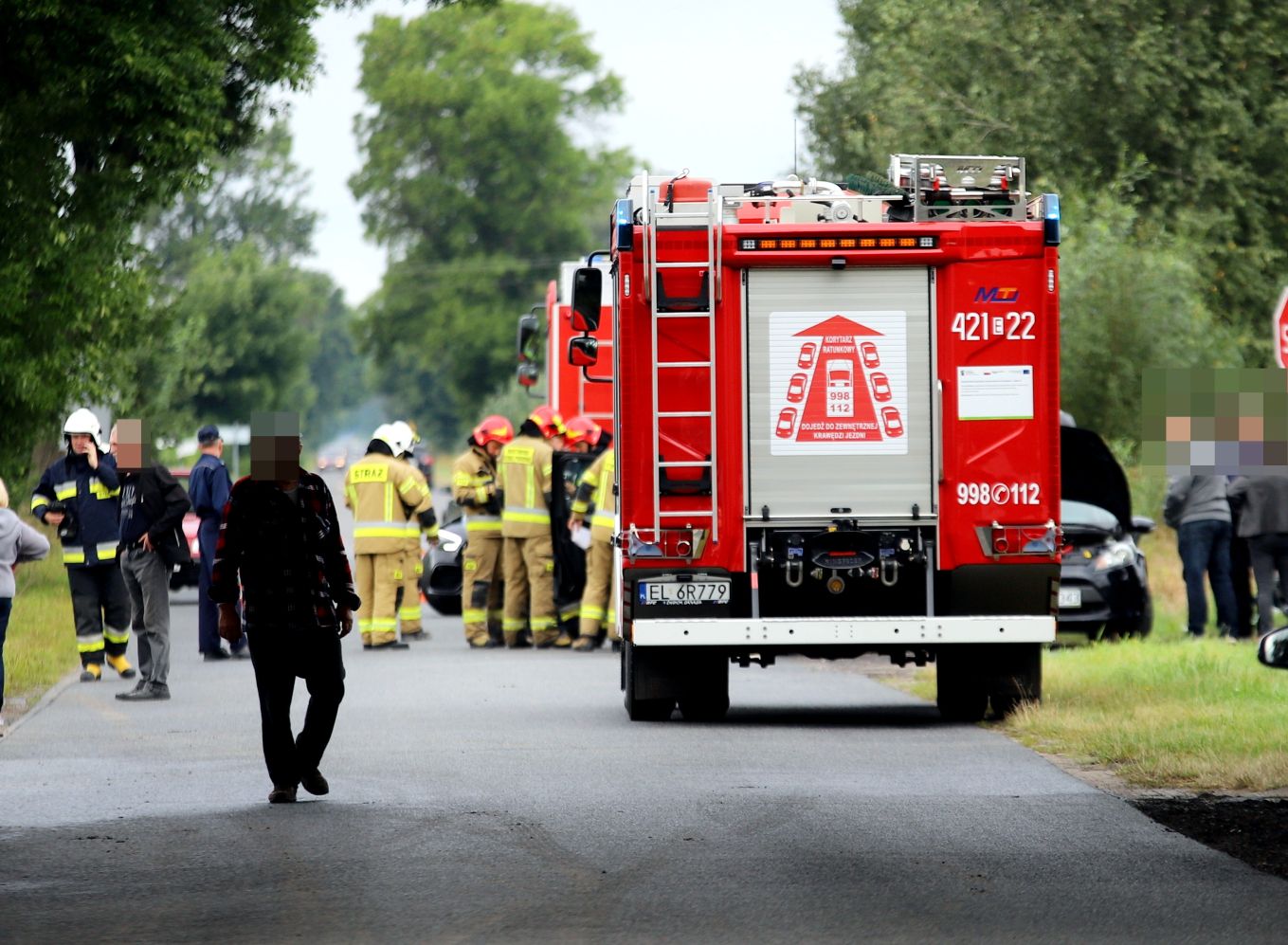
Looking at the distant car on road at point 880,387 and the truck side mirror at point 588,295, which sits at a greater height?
the truck side mirror at point 588,295

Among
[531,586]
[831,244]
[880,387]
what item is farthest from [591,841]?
[531,586]

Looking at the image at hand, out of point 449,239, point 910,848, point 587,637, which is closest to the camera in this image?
point 910,848

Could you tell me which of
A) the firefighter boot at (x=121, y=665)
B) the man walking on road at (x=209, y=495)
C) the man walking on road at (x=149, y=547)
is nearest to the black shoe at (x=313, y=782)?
the man walking on road at (x=149, y=547)

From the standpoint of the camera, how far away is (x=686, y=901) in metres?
7.75


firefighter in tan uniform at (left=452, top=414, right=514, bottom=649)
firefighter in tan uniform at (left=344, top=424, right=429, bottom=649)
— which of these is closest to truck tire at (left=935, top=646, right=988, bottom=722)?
firefighter in tan uniform at (left=344, top=424, right=429, bottom=649)

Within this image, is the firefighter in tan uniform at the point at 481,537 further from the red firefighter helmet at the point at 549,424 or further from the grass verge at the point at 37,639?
the grass verge at the point at 37,639

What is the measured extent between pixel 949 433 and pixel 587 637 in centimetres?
763

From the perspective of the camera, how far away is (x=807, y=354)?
43.1ft

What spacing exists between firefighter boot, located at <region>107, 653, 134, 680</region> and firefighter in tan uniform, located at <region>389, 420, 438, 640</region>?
9.99 ft

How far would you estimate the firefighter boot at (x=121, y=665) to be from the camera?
17469 mm

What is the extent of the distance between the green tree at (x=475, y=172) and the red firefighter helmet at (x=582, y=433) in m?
55.0

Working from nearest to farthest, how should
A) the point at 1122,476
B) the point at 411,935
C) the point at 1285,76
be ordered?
the point at 411,935 < the point at 1122,476 < the point at 1285,76

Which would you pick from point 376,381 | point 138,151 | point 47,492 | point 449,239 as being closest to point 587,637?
point 47,492

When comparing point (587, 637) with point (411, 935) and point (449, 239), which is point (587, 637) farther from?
point (449, 239)
